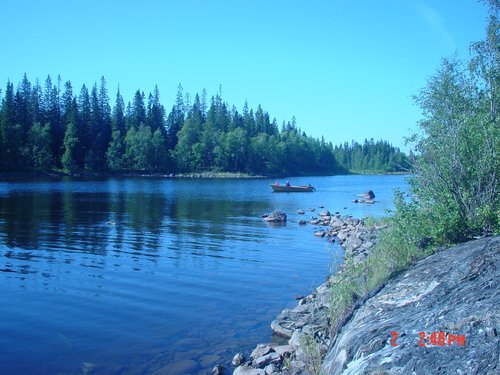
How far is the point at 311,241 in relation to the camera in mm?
26828

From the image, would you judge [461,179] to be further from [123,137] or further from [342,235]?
[123,137]

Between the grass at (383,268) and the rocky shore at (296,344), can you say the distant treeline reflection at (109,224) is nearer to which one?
the rocky shore at (296,344)

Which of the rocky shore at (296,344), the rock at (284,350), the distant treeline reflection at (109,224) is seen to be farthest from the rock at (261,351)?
the distant treeline reflection at (109,224)

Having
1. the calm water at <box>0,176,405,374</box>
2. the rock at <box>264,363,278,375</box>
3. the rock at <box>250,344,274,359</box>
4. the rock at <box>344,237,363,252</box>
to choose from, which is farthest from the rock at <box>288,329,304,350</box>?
the rock at <box>344,237,363,252</box>

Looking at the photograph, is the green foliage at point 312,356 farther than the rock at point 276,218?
No

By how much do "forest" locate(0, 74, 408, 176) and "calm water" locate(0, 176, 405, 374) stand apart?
66200 millimetres

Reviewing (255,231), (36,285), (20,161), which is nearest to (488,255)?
(36,285)

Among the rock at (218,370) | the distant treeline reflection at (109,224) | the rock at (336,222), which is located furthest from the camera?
the rock at (336,222)

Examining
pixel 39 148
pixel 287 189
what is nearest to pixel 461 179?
pixel 287 189

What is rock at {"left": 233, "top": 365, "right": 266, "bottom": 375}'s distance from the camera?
8.91 meters

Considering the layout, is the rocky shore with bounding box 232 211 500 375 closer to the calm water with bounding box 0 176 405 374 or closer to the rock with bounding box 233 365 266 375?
the rock with bounding box 233 365 266 375

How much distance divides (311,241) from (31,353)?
18519mm
